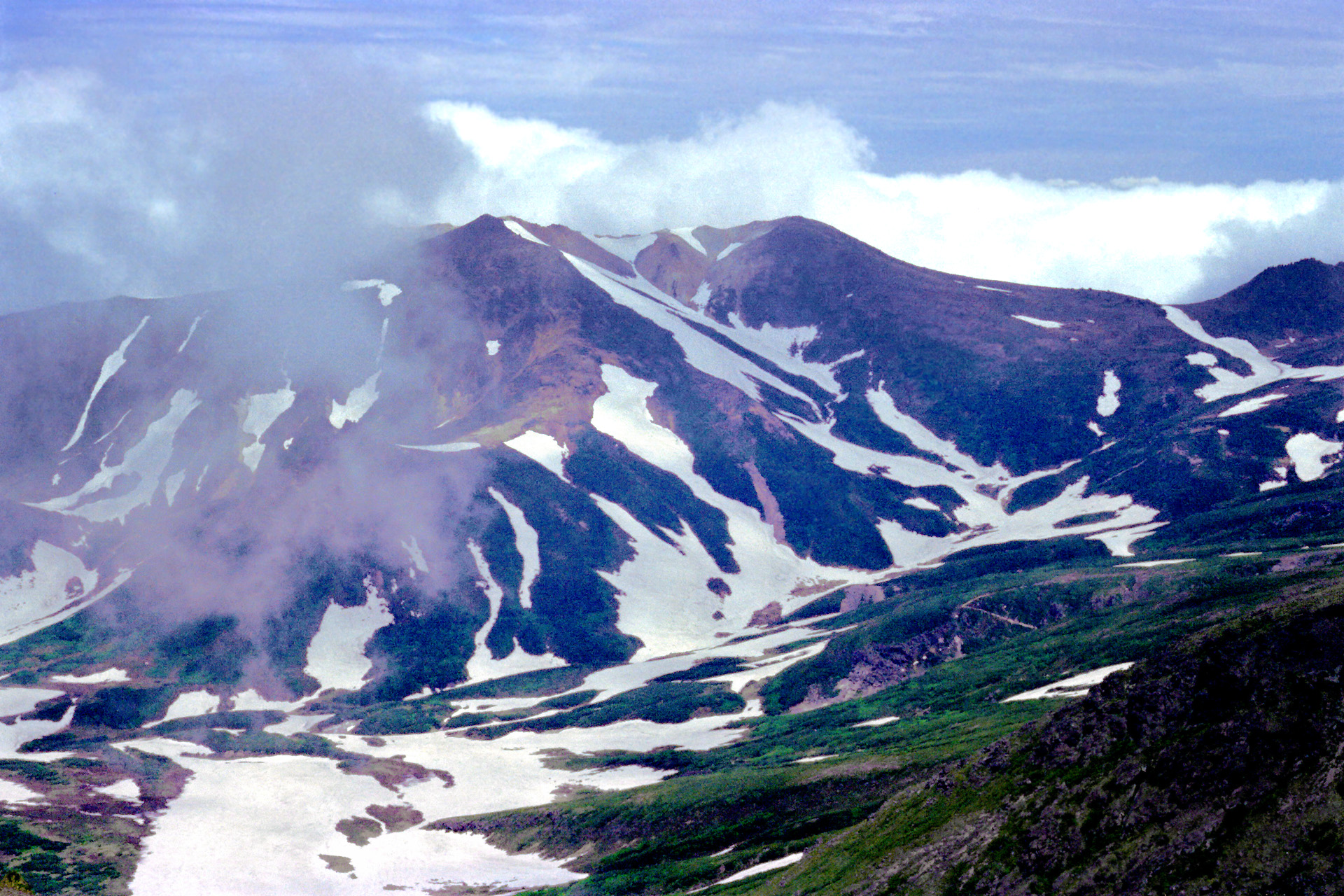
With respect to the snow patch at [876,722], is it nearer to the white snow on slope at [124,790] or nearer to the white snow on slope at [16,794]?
the white snow on slope at [124,790]

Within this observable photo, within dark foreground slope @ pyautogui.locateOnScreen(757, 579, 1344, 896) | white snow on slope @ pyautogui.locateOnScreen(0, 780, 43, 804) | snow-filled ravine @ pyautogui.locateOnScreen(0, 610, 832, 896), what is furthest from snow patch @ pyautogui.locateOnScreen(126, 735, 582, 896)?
dark foreground slope @ pyautogui.locateOnScreen(757, 579, 1344, 896)

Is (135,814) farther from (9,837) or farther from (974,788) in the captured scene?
(974,788)

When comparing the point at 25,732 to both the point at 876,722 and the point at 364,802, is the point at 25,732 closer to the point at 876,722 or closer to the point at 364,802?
the point at 364,802

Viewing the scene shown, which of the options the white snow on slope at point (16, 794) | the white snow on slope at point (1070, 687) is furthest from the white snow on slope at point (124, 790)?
the white snow on slope at point (1070, 687)

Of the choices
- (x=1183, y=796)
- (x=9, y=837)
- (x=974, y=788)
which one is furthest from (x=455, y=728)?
Answer: (x=1183, y=796)

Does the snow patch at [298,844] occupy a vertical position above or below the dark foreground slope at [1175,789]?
below

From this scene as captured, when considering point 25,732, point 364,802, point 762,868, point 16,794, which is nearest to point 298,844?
point 364,802
